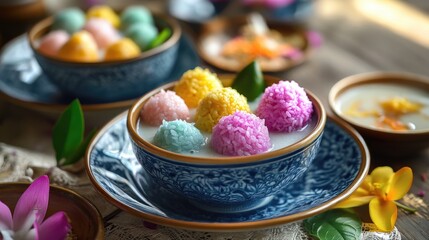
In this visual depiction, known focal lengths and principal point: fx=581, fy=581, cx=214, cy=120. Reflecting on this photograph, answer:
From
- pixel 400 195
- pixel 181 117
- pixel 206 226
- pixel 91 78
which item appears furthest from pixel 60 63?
pixel 400 195

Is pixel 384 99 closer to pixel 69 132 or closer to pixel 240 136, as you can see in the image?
pixel 240 136

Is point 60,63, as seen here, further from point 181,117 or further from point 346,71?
point 346,71

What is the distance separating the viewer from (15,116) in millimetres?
1062

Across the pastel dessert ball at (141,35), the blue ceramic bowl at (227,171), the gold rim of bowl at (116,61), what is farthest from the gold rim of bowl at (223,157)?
the pastel dessert ball at (141,35)

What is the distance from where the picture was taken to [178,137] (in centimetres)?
68

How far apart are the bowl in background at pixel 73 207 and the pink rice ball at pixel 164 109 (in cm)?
14

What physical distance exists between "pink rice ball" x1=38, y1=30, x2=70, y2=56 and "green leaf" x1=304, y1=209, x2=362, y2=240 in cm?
57

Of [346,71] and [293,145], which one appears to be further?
[346,71]

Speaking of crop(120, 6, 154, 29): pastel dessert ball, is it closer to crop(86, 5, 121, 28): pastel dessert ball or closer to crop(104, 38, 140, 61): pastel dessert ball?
crop(86, 5, 121, 28): pastel dessert ball

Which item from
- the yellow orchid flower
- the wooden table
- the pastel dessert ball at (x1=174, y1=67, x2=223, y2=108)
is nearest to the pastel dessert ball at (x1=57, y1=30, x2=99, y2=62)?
the wooden table

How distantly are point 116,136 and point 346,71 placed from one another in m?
0.52

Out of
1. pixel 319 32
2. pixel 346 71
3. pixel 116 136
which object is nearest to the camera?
pixel 116 136

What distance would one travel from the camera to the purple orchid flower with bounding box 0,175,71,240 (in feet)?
2.08

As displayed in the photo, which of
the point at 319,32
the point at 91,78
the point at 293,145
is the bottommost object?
the point at 319,32
